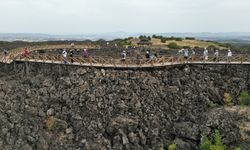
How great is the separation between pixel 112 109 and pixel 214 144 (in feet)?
31.7

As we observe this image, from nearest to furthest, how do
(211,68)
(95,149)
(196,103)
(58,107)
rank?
(95,149), (58,107), (196,103), (211,68)

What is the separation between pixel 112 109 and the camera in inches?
1631

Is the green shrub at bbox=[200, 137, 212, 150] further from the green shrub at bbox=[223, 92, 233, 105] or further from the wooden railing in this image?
the wooden railing

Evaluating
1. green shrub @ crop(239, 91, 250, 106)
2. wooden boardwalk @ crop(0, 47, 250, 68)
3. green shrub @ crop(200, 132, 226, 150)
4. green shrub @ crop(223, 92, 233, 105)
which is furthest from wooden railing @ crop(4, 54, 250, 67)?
green shrub @ crop(200, 132, 226, 150)

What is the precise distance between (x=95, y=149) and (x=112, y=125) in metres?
2.81

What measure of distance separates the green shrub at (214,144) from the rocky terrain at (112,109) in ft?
3.17

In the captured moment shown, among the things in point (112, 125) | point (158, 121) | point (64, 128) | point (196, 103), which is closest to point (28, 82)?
point (64, 128)

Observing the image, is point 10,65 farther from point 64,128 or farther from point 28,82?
point 64,128

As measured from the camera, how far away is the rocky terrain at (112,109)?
130 ft

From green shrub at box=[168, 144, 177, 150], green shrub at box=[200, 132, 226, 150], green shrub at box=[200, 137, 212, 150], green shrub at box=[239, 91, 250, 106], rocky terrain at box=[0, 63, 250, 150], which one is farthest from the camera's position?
green shrub at box=[239, 91, 250, 106]

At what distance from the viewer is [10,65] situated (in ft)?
151

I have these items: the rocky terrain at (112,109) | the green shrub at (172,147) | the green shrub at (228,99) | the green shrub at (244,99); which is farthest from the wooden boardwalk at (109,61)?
the green shrub at (172,147)

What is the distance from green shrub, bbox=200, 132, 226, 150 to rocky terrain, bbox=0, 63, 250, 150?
0.97 meters

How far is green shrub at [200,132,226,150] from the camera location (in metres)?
38.2
